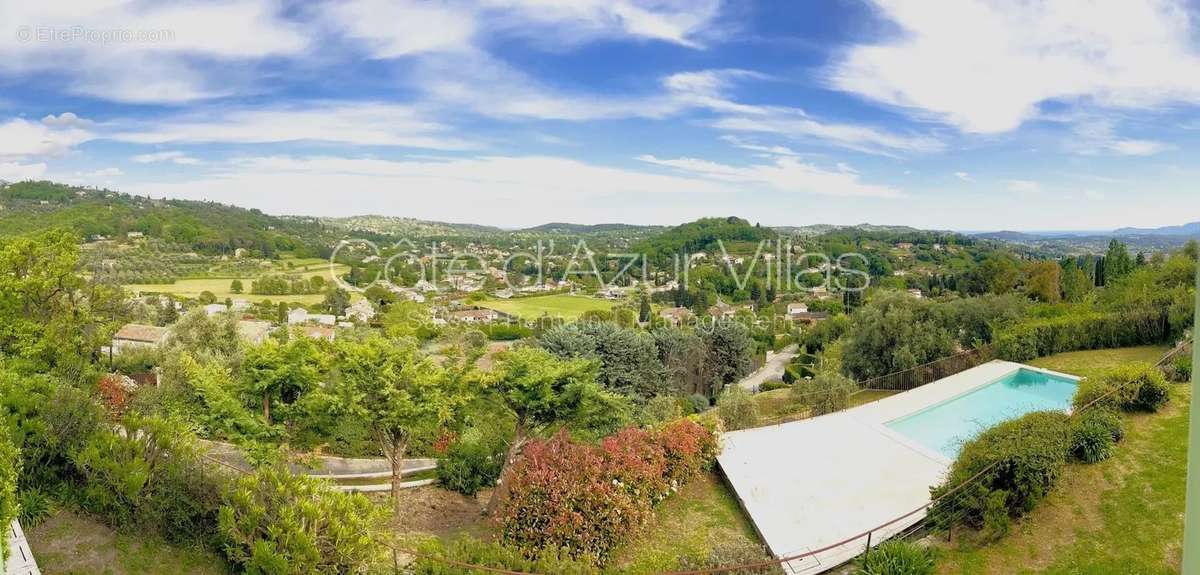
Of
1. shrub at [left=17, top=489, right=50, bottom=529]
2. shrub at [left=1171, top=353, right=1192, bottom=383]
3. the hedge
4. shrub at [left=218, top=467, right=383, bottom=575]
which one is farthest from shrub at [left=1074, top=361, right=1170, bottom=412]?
shrub at [left=17, top=489, right=50, bottom=529]

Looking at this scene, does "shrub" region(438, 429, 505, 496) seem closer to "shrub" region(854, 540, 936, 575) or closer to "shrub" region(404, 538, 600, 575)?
"shrub" region(404, 538, 600, 575)

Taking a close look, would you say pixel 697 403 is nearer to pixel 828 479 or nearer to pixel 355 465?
pixel 828 479

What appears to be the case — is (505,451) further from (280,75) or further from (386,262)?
(386,262)

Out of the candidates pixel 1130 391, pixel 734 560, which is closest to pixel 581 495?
pixel 734 560

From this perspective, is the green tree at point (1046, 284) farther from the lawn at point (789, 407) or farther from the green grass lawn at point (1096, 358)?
the lawn at point (789, 407)

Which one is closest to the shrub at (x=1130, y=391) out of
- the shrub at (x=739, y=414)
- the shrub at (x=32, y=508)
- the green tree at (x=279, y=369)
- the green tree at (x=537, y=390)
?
the shrub at (x=739, y=414)

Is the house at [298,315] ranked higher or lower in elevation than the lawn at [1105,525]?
lower
